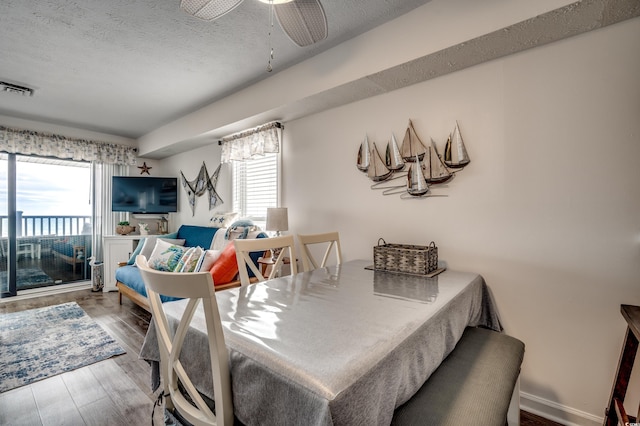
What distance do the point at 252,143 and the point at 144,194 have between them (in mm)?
2667

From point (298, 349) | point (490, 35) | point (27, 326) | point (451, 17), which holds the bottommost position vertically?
point (27, 326)

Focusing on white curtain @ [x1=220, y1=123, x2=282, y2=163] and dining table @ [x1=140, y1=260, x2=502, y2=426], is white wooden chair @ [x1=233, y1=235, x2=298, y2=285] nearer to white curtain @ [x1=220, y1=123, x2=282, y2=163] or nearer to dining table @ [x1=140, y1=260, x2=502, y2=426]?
dining table @ [x1=140, y1=260, x2=502, y2=426]

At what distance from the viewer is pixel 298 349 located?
0.77 metres

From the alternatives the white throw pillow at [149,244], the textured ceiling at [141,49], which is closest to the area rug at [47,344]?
the white throw pillow at [149,244]

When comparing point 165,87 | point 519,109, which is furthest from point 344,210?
point 165,87

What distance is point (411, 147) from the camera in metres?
2.11

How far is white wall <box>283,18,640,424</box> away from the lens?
4.78 ft

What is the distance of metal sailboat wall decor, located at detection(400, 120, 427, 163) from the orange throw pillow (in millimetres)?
1715

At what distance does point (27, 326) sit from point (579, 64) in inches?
200

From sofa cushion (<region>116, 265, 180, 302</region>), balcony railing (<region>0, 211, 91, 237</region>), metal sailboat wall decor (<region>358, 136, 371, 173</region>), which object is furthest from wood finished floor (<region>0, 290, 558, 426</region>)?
balcony railing (<region>0, 211, 91, 237</region>)

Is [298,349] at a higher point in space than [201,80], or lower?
lower

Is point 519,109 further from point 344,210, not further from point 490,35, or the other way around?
point 344,210

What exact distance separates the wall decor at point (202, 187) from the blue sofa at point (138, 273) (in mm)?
438

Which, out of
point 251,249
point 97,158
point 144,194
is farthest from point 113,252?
point 251,249
